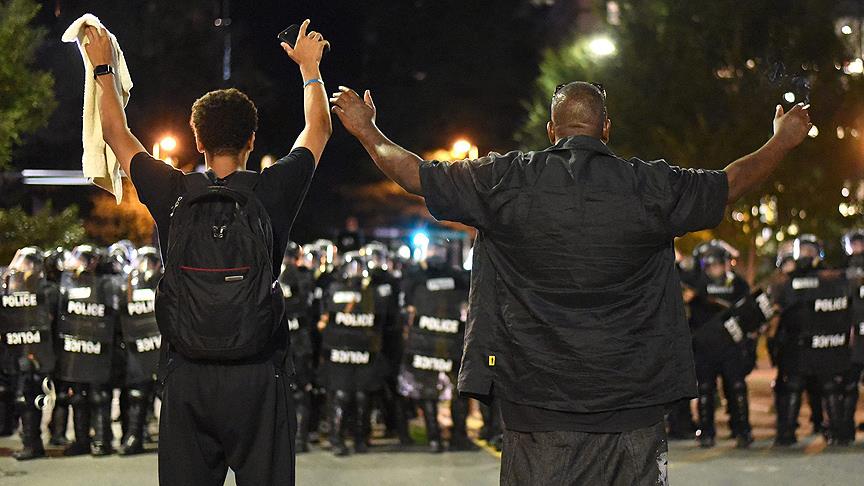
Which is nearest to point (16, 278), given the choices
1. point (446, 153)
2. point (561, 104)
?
point (561, 104)

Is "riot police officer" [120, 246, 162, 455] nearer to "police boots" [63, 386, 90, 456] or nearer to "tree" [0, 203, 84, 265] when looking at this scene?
"police boots" [63, 386, 90, 456]

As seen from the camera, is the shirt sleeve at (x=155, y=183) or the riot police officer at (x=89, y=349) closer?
the shirt sleeve at (x=155, y=183)

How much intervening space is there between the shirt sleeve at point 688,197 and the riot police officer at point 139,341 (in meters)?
8.15

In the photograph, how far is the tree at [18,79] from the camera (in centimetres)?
1531

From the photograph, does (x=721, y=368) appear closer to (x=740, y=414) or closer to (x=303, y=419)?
(x=740, y=414)

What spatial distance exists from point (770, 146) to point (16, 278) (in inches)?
366

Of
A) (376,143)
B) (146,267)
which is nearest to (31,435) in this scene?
(146,267)

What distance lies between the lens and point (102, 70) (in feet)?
15.1

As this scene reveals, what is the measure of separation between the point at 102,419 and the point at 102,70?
25.3 ft

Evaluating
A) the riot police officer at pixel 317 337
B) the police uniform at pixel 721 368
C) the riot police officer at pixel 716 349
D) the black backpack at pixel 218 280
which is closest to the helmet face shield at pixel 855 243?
the riot police officer at pixel 716 349

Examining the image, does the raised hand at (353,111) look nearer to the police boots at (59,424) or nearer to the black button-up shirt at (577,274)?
the black button-up shirt at (577,274)

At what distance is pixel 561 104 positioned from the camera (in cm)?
437

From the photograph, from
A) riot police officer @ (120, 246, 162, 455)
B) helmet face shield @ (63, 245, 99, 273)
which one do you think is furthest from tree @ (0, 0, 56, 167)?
riot police officer @ (120, 246, 162, 455)

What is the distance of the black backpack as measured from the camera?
4.06 meters
